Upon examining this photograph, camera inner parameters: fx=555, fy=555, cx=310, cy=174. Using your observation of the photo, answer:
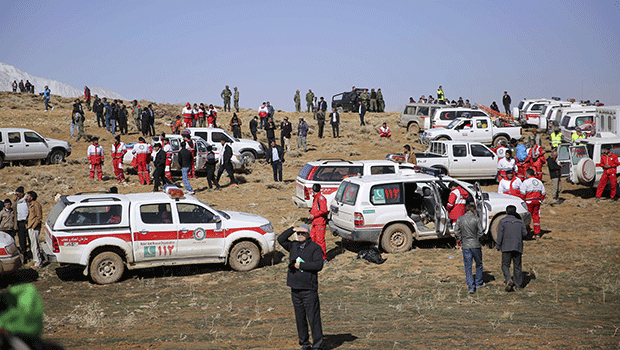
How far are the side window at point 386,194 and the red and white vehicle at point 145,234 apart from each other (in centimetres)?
260

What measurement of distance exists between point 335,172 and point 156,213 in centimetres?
595

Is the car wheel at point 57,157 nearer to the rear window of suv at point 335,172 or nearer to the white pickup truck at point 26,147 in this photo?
the white pickup truck at point 26,147

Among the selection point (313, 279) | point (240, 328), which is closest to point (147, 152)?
point (240, 328)

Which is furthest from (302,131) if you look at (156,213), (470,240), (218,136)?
(470,240)

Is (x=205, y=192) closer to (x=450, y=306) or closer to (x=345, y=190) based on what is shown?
(x=345, y=190)

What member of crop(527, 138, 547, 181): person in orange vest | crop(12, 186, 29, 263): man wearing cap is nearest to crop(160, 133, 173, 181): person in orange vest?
crop(12, 186, 29, 263): man wearing cap

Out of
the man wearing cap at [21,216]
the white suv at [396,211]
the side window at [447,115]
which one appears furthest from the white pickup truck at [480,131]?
the man wearing cap at [21,216]

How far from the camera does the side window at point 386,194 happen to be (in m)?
12.9

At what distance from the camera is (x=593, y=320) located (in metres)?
8.30

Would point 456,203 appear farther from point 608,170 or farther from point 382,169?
point 608,170

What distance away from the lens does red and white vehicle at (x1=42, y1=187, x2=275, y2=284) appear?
442 inches

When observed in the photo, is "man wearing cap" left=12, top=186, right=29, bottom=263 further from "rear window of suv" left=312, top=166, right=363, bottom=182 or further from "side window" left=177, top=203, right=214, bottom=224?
"rear window of suv" left=312, top=166, right=363, bottom=182

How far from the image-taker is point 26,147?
24.7 metres

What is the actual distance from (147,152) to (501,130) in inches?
686
